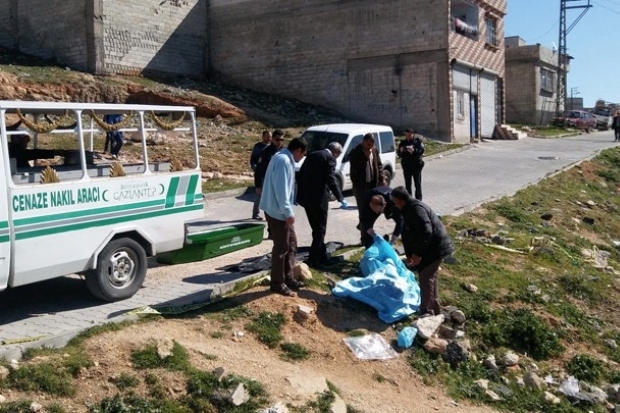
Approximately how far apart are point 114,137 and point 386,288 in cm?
404

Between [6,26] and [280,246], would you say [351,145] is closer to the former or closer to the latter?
[280,246]

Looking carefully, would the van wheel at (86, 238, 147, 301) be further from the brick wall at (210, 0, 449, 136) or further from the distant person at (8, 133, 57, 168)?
the brick wall at (210, 0, 449, 136)

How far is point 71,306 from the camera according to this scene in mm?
7457

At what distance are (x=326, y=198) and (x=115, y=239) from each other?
265 cm

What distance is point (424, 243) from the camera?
25.1ft

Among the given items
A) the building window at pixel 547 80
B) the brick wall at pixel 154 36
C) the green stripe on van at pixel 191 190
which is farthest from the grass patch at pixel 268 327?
the building window at pixel 547 80

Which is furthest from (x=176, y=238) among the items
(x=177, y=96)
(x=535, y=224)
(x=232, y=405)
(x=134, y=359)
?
(x=177, y=96)

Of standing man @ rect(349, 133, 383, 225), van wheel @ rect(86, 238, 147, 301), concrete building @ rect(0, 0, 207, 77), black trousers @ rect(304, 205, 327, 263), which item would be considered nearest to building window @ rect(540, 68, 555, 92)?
concrete building @ rect(0, 0, 207, 77)

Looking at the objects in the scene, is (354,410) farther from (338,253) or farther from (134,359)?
(338,253)

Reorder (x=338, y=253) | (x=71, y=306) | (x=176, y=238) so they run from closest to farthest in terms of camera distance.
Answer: (x=71, y=306) → (x=176, y=238) → (x=338, y=253)

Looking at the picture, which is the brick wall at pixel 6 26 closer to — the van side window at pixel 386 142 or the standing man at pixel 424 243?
the van side window at pixel 386 142

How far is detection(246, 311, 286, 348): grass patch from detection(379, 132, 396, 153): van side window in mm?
10829

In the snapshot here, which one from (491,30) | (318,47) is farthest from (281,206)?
(491,30)

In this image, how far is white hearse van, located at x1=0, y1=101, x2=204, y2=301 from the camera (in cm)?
659
